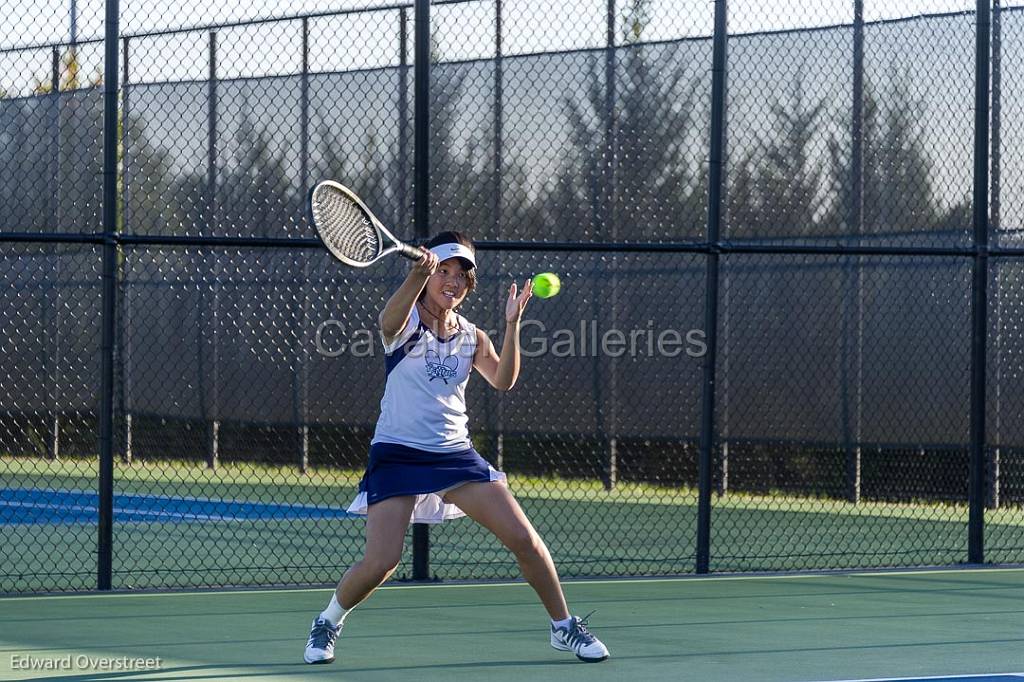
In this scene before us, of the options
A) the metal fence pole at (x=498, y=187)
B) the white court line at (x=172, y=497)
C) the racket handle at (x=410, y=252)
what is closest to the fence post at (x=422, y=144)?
the racket handle at (x=410, y=252)

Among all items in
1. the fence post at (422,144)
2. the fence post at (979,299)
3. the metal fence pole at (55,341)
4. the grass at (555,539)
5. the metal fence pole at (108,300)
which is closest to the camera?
the metal fence pole at (108,300)

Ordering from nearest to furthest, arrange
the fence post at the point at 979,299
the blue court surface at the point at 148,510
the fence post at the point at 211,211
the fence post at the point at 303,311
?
the fence post at the point at 979,299
the blue court surface at the point at 148,510
the fence post at the point at 303,311
the fence post at the point at 211,211

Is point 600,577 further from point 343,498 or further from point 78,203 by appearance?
point 78,203

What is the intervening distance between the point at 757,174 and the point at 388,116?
3.11 m

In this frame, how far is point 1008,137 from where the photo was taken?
1134 centimetres

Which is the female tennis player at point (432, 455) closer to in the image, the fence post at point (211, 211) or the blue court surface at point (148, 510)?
the blue court surface at point (148, 510)

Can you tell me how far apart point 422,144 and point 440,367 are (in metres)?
2.34

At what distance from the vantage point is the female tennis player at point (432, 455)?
5223 millimetres

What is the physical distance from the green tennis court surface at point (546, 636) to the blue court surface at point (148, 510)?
12.3 ft

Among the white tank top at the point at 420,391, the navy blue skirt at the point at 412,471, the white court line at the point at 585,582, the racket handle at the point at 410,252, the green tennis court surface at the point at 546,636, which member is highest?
the racket handle at the point at 410,252

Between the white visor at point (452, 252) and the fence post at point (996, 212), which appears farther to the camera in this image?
the fence post at point (996, 212)

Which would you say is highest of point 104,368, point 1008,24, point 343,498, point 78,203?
point 1008,24

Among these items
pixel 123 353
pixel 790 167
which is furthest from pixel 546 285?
pixel 123 353

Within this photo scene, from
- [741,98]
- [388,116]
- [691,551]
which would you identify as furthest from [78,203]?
[691,551]
